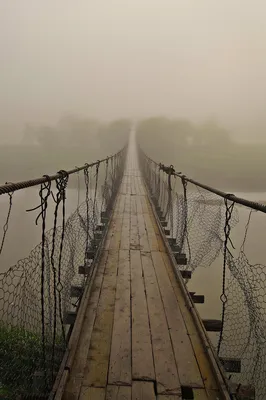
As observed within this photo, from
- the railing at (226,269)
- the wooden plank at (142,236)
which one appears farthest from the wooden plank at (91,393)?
the wooden plank at (142,236)

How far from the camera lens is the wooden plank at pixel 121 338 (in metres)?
2.05

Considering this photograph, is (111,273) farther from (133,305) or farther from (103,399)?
(103,399)

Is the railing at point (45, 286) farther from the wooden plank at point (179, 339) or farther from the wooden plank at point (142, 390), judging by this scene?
the wooden plank at point (179, 339)

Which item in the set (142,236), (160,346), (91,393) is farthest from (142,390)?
(142,236)

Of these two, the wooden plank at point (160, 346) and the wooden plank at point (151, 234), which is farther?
the wooden plank at point (151, 234)

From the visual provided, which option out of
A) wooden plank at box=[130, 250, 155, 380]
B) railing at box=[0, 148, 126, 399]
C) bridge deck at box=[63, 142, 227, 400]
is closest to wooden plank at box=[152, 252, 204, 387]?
bridge deck at box=[63, 142, 227, 400]

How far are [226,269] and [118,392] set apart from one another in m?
10.6

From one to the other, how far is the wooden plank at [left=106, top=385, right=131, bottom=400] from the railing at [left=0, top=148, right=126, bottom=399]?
385 mm

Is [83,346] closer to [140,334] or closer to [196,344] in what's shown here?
[140,334]

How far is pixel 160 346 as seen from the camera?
236 centimetres

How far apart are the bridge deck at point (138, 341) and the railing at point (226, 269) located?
26 centimetres

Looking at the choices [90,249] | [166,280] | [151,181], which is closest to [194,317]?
[166,280]

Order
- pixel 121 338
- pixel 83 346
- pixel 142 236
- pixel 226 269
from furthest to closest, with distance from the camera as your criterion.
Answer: pixel 226 269
pixel 142 236
pixel 121 338
pixel 83 346

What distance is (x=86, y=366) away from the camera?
2.13 metres
